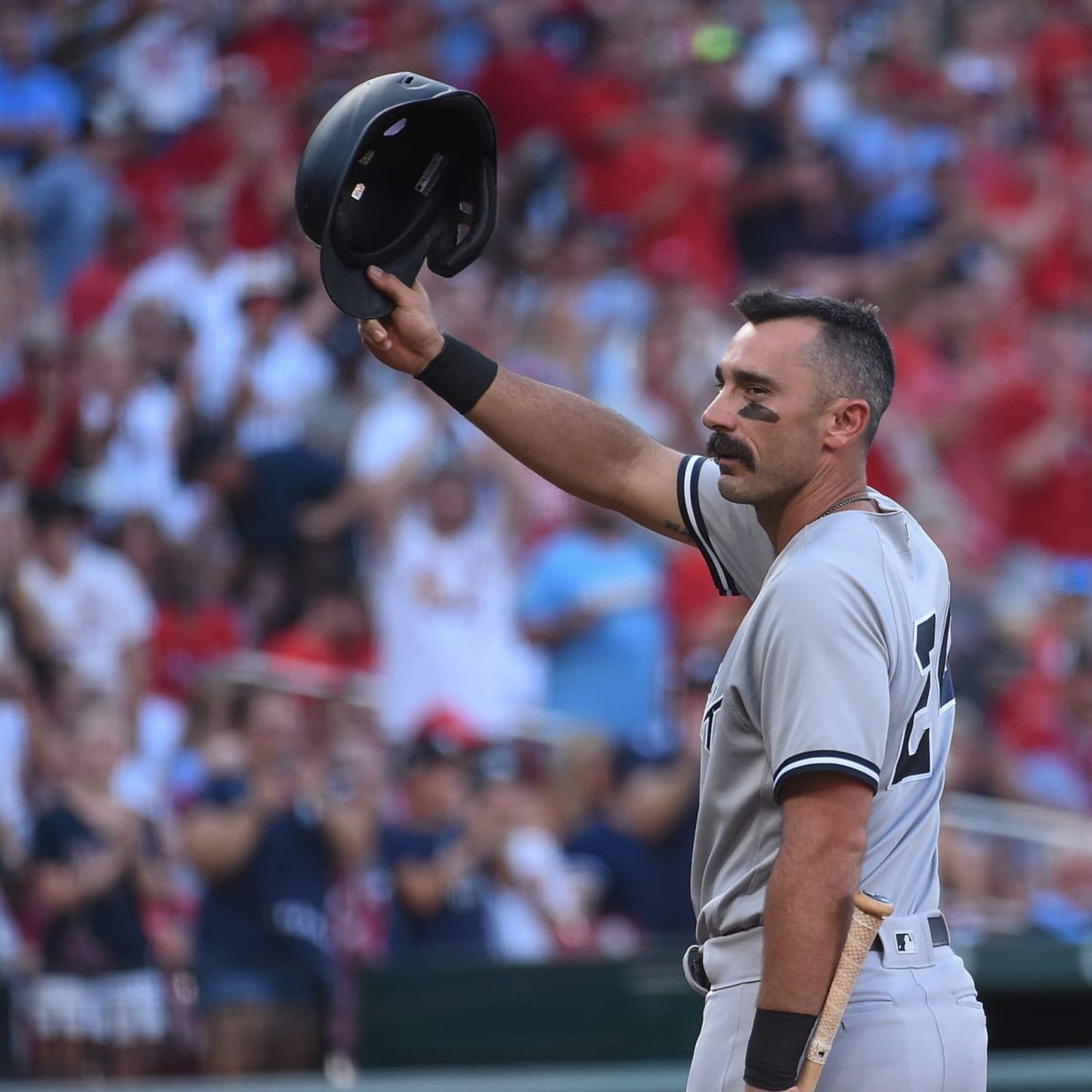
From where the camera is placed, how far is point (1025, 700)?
805cm

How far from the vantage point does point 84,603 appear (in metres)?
7.57

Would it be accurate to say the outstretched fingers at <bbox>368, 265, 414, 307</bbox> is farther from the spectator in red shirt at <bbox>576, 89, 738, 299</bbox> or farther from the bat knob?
the spectator in red shirt at <bbox>576, 89, 738, 299</bbox>

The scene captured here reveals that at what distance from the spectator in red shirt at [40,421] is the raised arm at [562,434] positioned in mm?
5230

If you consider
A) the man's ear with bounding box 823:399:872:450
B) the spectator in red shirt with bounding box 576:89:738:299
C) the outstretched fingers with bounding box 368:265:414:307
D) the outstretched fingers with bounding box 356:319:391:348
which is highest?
the spectator in red shirt with bounding box 576:89:738:299

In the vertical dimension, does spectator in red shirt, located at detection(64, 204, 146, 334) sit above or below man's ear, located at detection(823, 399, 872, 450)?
above

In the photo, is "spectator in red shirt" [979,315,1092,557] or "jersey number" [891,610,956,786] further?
"spectator in red shirt" [979,315,1092,557]

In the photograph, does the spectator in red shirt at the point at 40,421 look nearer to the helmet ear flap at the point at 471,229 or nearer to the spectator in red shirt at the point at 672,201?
the spectator in red shirt at the point at 672,201

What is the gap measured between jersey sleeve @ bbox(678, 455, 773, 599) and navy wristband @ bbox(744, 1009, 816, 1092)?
2.83ft

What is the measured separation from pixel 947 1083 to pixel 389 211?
5.09 feet


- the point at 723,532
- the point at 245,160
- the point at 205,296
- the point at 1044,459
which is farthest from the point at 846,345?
the point at 245,160

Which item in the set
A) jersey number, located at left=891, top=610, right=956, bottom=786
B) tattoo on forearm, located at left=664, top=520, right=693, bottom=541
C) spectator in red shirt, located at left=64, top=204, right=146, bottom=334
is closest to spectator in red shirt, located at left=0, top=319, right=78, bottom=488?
spectator in red shirt, located at left=64, top=204, right=146, bottom=334

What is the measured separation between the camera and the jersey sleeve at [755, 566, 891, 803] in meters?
2.46

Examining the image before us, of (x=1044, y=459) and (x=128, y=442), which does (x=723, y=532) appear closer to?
(x=128, y=442)

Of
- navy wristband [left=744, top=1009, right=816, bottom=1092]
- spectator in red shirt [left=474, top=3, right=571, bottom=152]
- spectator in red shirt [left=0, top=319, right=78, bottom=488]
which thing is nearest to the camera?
navy wristband [left=744, top=1009, right=816, bottom=1092]
